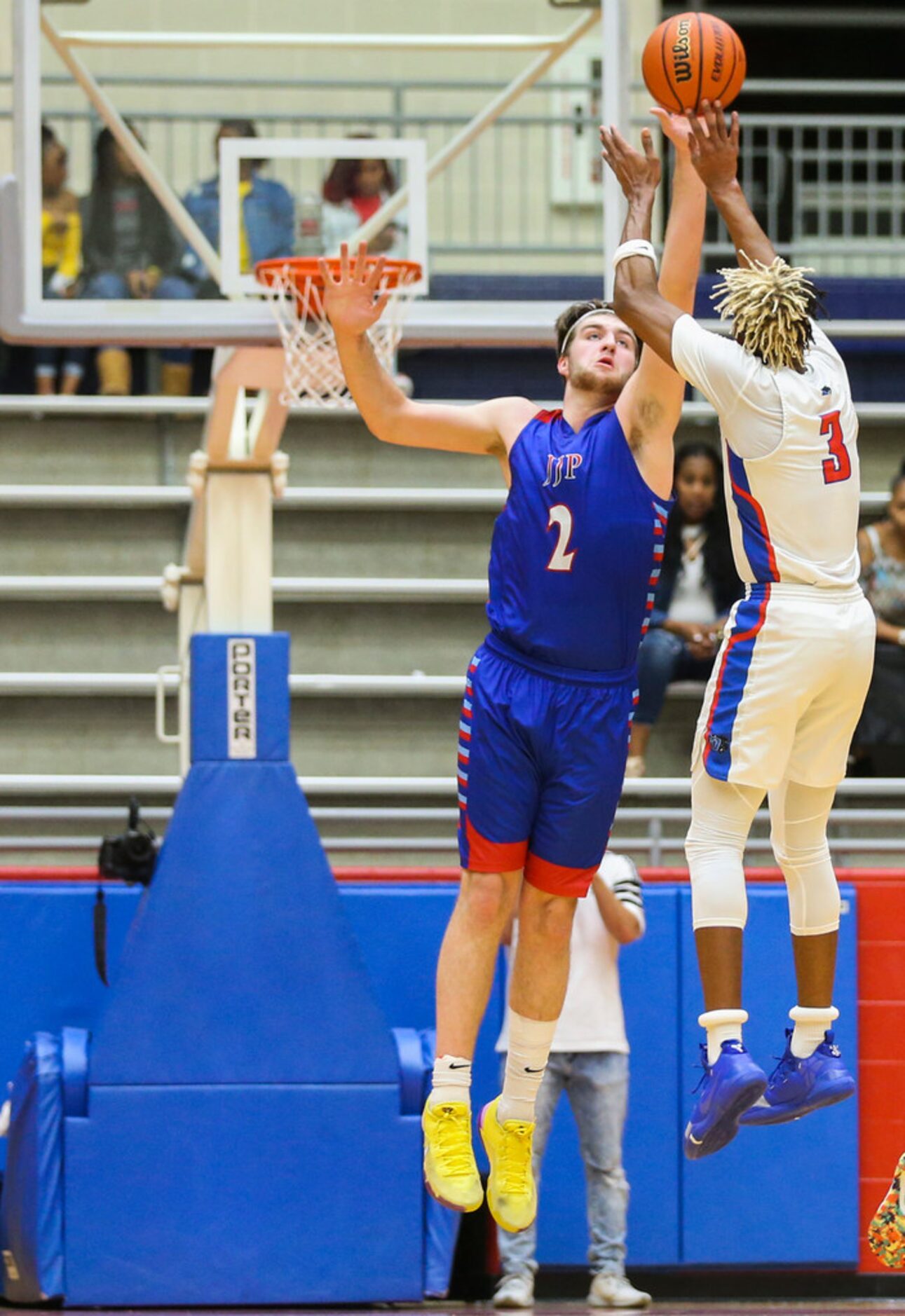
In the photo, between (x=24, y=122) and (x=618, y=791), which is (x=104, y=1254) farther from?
(x=24, y=122)

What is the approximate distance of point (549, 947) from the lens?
4.90 meters

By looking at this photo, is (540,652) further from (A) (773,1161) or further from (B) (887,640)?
(B) (887,640)

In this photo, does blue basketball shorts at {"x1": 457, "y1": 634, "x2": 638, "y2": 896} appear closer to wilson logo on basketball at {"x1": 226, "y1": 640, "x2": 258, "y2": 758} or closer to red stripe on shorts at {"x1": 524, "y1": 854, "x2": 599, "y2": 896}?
red stripe on shorts at {"x1": 524, "y1": 854, "x2": 599, "y2": 896}

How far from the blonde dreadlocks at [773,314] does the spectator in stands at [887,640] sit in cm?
442

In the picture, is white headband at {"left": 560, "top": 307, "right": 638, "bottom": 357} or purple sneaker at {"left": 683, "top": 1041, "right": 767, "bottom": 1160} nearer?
purple sneaker at {"left": 683, "top": 1041, "right": 767, "bottom": 1160}

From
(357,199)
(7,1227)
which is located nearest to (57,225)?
(357,199)

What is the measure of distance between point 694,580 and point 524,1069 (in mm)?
4387

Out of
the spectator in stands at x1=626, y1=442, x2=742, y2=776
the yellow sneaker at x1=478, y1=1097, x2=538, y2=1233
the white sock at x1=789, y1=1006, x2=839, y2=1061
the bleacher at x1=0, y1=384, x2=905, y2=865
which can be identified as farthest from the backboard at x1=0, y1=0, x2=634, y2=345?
the white sock at x1=789, y1=1006, x2=839, y2=1061

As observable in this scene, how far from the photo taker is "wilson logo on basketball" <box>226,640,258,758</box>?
22.1ft

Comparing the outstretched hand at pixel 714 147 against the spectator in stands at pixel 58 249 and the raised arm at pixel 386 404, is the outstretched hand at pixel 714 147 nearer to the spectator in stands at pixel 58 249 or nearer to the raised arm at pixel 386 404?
the raised arm at pixel 386 404

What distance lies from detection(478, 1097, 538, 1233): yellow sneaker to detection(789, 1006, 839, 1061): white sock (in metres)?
0.67

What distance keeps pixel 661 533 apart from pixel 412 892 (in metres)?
3.31

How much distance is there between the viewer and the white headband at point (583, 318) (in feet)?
16.2

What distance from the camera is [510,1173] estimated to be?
4.89 m
